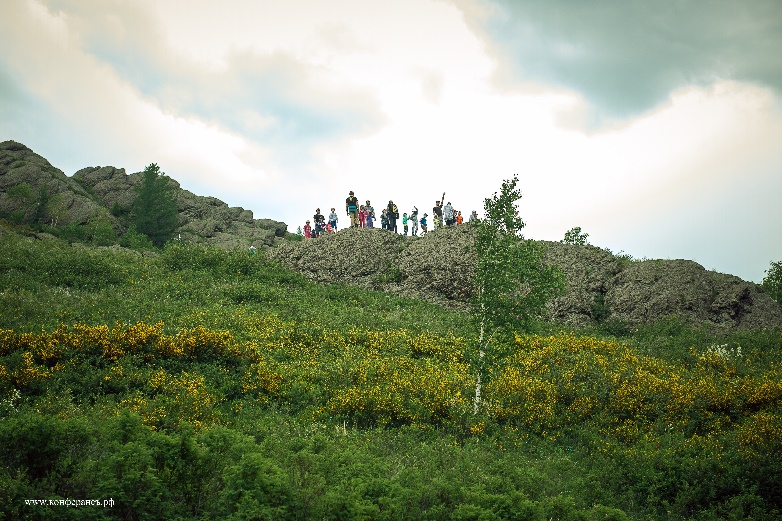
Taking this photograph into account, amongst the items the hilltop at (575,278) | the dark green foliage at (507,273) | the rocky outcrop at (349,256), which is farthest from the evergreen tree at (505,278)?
the rocky outcrop at (349,256)

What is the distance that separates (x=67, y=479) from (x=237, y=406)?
7.94m

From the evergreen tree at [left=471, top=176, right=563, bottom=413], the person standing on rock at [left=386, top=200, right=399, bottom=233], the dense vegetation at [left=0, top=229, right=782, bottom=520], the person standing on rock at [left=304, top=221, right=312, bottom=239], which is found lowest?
the dense vegetation at [left=0, top=229, right=782, bottom=520]

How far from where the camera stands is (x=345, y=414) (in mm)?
17750

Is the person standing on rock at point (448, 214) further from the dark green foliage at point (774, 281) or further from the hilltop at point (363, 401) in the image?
the dark green foliage at point (774, 281)

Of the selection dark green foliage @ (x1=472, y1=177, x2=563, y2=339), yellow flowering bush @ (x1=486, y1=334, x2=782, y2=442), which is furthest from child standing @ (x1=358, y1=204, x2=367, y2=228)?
dark green foliage @ (x1=472, y1=177, x2=563, y2=339)

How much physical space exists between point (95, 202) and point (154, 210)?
10843 mm

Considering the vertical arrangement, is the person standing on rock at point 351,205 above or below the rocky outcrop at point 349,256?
above

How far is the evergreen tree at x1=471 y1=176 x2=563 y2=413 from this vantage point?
58.3 feet

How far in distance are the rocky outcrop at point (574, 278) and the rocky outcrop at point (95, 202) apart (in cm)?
2354

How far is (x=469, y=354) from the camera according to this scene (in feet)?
60.0

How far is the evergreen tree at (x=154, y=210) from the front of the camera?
7131 centimetres

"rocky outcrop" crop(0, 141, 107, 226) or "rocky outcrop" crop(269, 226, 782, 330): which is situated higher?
"rocky outcrop" crop(0, 141, 107, 226)

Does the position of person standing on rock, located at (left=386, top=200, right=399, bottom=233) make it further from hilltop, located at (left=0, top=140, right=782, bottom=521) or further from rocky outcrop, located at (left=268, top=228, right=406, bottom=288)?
hilltop, located at (left=0, top=140, right=782, bottom=521)

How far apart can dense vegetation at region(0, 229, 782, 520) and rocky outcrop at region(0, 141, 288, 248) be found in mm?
40592
